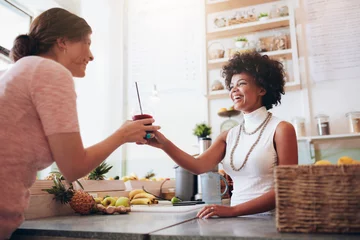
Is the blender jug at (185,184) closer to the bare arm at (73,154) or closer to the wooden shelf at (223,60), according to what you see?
the bare arm at (73,154)

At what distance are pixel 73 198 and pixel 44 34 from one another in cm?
74

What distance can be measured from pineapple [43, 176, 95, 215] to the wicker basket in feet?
3.02

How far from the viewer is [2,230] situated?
1.00 metres

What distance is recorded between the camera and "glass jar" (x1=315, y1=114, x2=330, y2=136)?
298 cm

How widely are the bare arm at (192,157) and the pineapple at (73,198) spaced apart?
374mm

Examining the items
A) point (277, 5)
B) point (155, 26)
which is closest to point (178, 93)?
point (155, 26)

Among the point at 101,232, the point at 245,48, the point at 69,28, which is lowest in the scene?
the point at 101,232

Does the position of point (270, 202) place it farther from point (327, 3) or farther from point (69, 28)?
point (327, 3)

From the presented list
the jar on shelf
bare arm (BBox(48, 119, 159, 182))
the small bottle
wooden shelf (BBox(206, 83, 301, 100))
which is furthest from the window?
the jar on shelf

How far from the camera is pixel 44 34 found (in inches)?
44.4

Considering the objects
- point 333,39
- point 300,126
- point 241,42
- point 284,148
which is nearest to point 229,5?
point 241,42

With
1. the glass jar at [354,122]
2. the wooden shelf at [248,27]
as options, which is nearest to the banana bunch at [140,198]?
the glass jar at [354,122]

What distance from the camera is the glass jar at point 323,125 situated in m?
2.98

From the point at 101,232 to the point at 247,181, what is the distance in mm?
745
